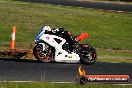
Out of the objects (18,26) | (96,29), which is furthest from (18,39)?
(96,29)

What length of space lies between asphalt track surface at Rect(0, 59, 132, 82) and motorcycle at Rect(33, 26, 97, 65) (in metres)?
0.34

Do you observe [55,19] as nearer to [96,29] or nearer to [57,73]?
[96,29]

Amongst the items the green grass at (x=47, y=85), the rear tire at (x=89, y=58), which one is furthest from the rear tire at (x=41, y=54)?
the green grass at (x=47, y=85)

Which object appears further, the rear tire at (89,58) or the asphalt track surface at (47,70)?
the rear tire at (89,58)

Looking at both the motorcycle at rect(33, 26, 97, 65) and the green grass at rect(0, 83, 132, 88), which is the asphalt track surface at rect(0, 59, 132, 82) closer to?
the motorcycle at rect(33, 26, 97, 65)

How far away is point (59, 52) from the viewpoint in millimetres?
19859

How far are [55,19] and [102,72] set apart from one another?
17.1m

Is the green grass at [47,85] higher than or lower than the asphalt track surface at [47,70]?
higher

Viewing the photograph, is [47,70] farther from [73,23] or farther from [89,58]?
[73,23]

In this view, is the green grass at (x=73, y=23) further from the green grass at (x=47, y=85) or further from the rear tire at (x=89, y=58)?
the green grass at (x=47, y=85)

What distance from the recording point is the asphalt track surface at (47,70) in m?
16.1

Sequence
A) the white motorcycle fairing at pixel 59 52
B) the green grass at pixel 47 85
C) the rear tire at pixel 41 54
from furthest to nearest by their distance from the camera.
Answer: the white motorcycle fairing at pixel 59 52
the rear tire at pixel 41 54
the green grass at pixel 47 85

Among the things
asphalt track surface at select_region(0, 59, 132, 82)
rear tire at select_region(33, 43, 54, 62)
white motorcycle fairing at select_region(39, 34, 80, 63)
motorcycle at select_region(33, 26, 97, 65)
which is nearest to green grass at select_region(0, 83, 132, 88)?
asphalt track surface at select_region(0, 59, 132, 82)

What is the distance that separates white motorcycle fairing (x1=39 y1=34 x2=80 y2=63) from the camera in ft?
64.7
